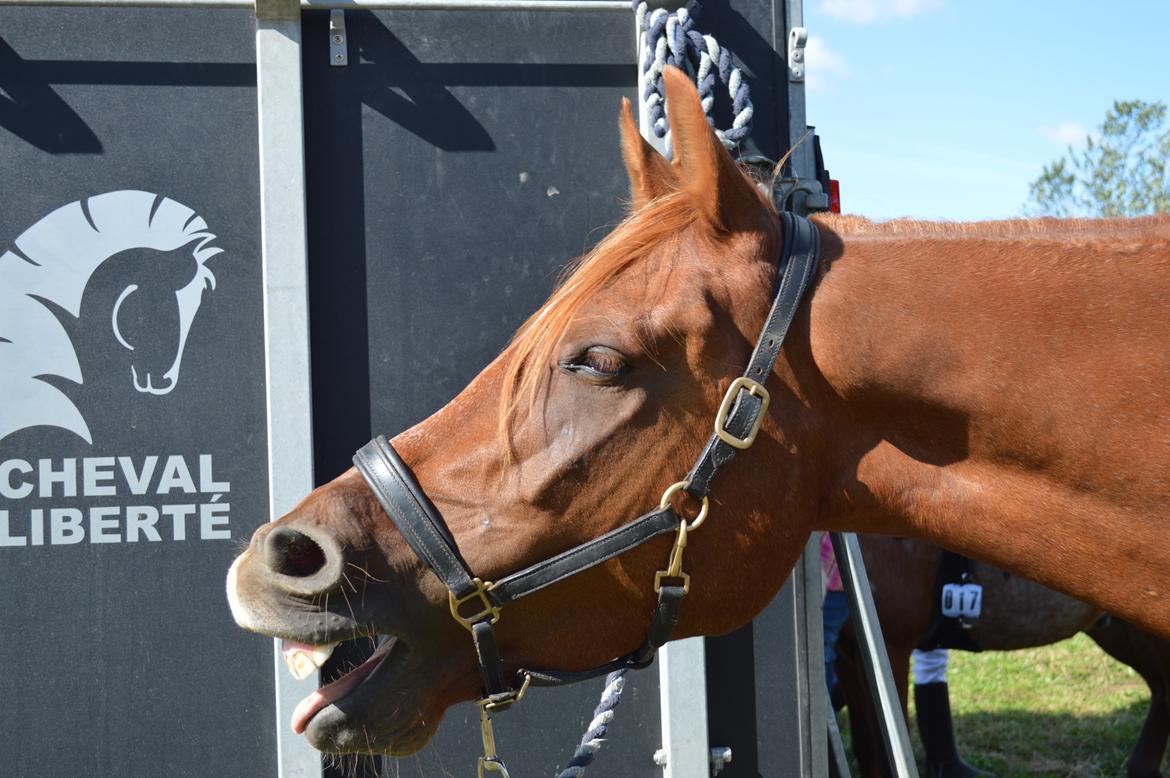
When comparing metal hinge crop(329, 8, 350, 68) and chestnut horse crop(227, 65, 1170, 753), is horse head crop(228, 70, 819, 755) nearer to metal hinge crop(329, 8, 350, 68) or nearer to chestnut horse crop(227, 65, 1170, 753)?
chestnut horse crop(227, 65, 1170, 753)

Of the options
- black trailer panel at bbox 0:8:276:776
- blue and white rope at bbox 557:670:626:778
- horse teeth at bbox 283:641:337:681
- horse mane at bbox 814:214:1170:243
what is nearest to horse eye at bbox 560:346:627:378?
horse mane at bbox 814:214:1170:243

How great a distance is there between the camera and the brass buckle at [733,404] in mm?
1761

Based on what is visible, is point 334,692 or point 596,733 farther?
point 596,733

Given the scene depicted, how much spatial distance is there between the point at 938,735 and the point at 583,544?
14.3 feet

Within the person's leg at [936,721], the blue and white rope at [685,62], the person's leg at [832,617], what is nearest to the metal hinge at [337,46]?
the blue and white rope at [685,62]

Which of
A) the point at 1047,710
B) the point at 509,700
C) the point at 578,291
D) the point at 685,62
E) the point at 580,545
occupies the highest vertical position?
the point at 685,62

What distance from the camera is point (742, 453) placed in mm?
1794

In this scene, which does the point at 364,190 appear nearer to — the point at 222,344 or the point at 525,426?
the point at 222,344

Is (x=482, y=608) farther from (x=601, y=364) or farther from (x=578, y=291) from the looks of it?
(x=578, y=291)

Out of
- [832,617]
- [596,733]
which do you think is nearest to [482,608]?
[596,733]

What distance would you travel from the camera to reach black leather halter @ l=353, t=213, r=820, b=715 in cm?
174

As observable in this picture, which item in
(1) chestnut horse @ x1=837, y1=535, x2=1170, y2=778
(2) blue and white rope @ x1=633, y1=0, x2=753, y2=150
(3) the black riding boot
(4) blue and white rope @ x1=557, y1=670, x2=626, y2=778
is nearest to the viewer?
(4) blue and white rope @ x1=557, y1=670, x2=626, y2=778

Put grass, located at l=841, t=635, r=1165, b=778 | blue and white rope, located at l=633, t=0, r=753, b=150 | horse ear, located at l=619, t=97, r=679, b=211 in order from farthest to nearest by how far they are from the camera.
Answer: grass, located at l=841, t=635, r=1165, b=778
blue and white rope, located at l=633, t=0, r=753, b=150
horse ear, located at l=619, t=97, r=679, b=211

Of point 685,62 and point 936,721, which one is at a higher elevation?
point 685,62
